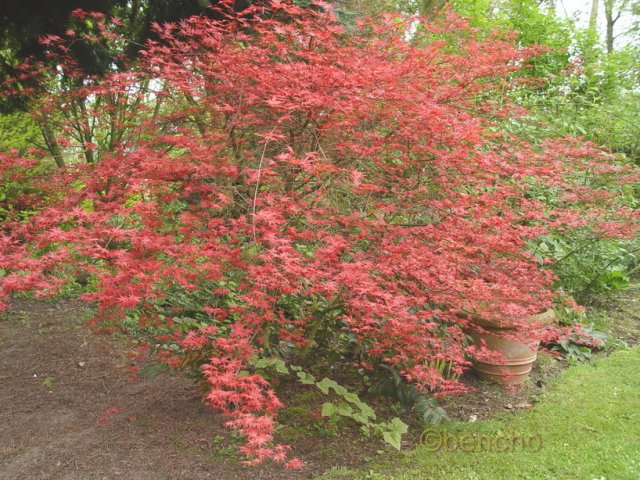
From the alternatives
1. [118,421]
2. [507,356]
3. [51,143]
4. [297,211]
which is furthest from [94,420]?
[51,143]

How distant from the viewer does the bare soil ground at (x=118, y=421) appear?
3078 mm

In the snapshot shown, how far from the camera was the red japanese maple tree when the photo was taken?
108 inches

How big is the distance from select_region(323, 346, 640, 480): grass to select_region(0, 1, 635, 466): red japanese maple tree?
0.56 m

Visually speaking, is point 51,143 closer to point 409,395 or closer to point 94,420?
point 94,420

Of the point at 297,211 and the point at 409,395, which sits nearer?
the point at 297,211

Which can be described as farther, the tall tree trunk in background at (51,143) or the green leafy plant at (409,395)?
the tall tree trunk in background at (51,143)

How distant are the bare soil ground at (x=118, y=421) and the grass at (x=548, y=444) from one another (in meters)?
0.21

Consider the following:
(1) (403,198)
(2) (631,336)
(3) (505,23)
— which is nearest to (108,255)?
(1) (403,198)

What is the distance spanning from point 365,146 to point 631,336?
4.04 meters

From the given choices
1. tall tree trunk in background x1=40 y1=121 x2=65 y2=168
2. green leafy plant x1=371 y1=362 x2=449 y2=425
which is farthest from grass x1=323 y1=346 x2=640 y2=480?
tall tree trunk in background x1=40 y1=121 x2=65 y2=168

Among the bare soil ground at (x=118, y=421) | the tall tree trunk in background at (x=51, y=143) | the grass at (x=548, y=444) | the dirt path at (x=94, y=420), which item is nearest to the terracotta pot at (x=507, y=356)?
the bare soil ground at (x=118, y=421)

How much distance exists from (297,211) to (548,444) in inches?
90.7

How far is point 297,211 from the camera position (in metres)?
2.89

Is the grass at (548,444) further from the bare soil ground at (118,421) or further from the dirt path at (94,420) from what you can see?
the dirt path at (94,420)
